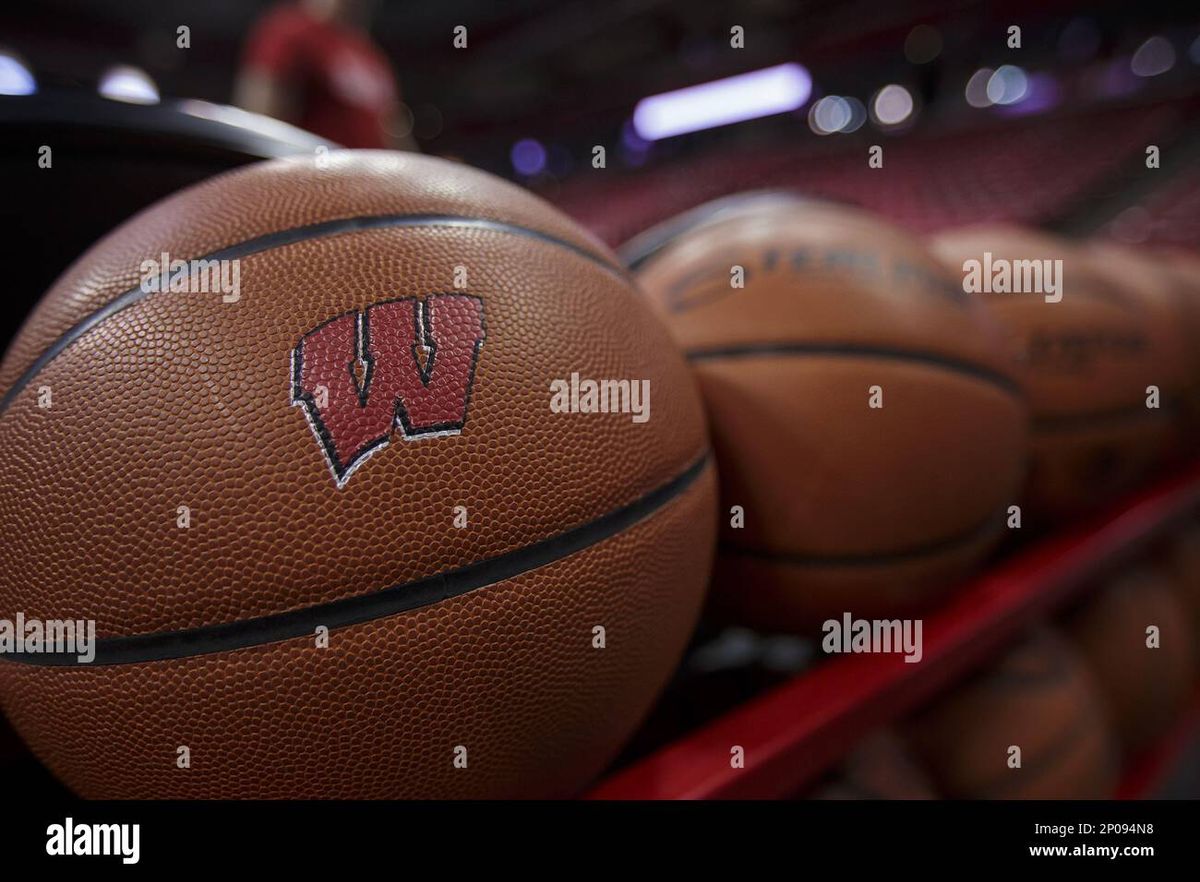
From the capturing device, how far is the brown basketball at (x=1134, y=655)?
1108 millimetres

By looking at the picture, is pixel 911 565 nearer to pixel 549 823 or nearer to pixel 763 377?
pixel 763 377

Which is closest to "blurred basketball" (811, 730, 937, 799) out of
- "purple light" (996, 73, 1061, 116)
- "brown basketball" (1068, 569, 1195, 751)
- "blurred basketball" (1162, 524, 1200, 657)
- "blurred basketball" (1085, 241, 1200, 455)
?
"brown basketball" (1068, 569, 1195, 751)

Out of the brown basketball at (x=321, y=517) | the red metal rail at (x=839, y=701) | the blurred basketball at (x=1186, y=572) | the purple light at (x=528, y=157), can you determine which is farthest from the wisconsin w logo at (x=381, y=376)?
the purple light at (x=528, y=157)

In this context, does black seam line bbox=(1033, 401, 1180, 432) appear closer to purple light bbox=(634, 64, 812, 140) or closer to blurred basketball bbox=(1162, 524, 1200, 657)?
blurred basketball bbox=(1162, 524, 1200, 657)

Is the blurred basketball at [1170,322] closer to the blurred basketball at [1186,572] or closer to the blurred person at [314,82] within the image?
the blurred basketball at [1186,572]

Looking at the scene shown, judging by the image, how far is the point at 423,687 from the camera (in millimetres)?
396

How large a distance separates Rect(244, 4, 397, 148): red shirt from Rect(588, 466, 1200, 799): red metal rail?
235cm

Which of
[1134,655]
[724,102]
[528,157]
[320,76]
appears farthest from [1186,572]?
[528,157]

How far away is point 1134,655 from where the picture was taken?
3.64 feet

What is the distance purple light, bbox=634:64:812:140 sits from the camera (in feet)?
27.6

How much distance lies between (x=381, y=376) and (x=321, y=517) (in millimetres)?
73

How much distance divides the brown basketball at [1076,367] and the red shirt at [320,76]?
214 centimetres

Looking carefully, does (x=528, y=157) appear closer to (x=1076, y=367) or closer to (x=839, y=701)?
(x=1076, y=367)

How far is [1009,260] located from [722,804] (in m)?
0.78
